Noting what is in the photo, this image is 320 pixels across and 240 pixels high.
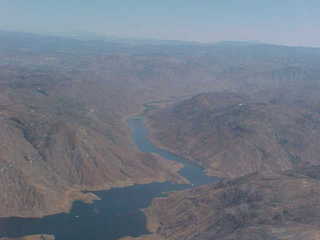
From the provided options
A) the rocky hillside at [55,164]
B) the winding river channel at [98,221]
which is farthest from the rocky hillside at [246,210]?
the rocky hillside at [55,164]

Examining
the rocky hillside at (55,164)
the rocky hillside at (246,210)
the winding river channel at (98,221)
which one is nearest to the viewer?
the rocky hillside at (246,210)

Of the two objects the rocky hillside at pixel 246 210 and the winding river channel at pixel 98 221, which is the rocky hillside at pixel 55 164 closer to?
the winding river channel at pixel 98 221

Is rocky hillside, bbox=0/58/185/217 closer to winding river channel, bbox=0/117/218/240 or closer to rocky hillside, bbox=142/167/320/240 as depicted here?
winding river channel, bbox=0/117/218/240

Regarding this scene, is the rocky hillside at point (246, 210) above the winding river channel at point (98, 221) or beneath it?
above

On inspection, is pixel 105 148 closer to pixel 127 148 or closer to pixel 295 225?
pixel 127 148

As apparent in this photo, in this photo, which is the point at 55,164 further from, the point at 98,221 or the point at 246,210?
the point at 246,210

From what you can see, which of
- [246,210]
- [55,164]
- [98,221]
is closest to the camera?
[246,210]

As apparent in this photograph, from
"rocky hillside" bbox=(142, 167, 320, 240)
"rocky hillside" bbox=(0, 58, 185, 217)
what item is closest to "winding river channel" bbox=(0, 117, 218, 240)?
"rocky hillside" bbox=(0, 58, 185, 217)

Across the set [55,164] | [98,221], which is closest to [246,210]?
[98,221]
